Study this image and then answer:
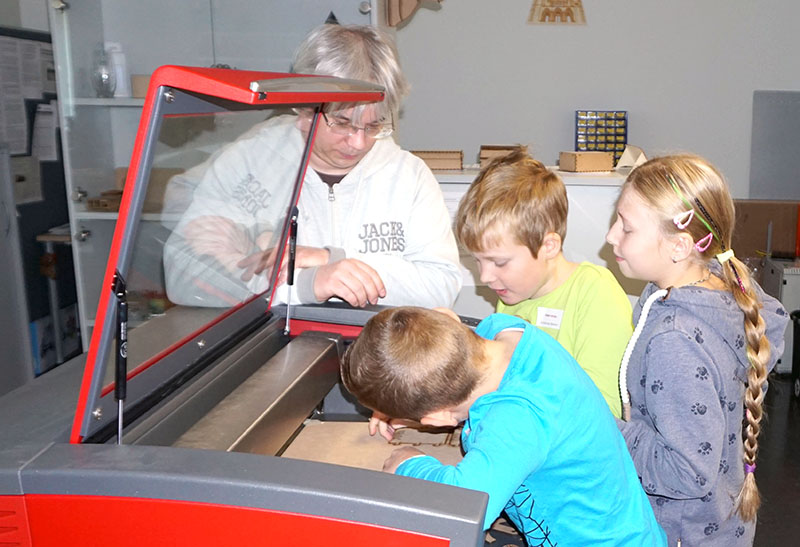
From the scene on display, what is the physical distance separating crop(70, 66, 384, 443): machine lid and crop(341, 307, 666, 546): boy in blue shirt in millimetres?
270

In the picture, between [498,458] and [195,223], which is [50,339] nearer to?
[195,223]

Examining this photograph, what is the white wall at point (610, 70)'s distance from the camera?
4188 mm

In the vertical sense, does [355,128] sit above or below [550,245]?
above

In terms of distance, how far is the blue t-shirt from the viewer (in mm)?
991

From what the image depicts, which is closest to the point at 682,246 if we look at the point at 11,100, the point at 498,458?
the point at 498,458

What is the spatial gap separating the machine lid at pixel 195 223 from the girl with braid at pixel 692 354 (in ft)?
1.92

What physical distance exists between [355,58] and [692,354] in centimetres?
92

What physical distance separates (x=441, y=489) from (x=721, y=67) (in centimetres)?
413

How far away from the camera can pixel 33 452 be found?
33.0 inches

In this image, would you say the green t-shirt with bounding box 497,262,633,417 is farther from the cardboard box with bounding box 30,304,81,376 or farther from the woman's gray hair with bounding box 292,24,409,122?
the cardboard box with bounding box 30,304,81,376

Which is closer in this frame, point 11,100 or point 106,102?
point 106,102

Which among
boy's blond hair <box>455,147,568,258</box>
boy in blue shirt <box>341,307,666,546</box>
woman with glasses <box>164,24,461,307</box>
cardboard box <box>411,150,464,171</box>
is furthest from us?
cardboard box <box>411,150,464,171</box>

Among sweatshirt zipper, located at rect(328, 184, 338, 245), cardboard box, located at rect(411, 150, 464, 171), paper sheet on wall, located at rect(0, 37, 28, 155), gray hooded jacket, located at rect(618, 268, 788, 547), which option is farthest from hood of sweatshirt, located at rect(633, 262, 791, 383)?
paper sheet on wall, located at rect(0, 37, 28, 155)

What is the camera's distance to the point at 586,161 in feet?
10.8
